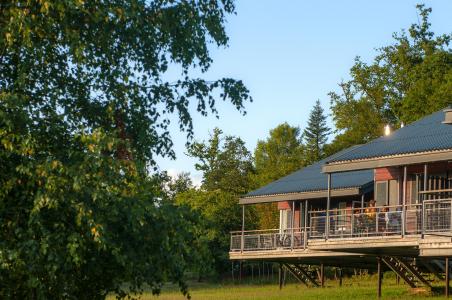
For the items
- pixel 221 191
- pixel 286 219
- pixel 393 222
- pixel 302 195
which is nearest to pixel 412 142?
pixel 393 222

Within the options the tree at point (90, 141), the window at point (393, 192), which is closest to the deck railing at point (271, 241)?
the window at point (393, 192)

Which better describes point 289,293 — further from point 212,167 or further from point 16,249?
point 212,167

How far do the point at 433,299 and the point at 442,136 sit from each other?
505 centimetres

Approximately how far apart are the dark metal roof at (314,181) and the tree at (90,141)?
67.3ft

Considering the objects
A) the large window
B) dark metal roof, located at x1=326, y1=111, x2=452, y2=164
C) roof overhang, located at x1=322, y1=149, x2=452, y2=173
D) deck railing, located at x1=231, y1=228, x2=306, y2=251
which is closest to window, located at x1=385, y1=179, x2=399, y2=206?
the large window

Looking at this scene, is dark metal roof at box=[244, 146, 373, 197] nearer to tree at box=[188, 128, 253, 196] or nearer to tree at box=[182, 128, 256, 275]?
tree at box=[182, 128, 256, 275]

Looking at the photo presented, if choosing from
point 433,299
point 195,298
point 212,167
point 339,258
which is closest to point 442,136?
point 433,299

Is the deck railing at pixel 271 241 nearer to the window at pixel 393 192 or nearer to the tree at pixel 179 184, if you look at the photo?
the window at pixel 393 192

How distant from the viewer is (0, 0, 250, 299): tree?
13.8m

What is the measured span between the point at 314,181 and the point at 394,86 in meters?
28.0

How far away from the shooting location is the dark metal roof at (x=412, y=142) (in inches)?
1147

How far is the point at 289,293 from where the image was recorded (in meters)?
36.6

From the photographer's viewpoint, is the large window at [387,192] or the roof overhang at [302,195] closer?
the large window at [387,192]

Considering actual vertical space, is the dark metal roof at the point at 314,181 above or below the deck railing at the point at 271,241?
above
